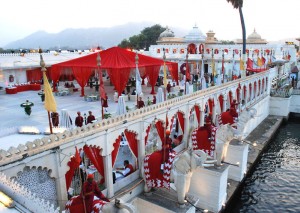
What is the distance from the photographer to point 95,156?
30.5 feet

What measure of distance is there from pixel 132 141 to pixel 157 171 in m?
1.58

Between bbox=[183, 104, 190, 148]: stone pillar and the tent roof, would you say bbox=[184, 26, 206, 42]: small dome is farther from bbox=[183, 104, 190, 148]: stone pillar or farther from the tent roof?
bbox=[183, 104, 190, 148]: stone pillar

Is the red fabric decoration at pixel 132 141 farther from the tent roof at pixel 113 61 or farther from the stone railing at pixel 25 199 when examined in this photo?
the tent roof at pixel 113 61

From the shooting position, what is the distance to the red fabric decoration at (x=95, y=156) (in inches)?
354

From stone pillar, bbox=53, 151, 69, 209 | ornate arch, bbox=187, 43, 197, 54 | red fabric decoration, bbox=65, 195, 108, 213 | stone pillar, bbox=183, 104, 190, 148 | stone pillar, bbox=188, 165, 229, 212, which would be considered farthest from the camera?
ornate arch, bbox=187, 43, 197, 54

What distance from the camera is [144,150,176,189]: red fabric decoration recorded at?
9.96 m

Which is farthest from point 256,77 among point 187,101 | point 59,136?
point 59,136

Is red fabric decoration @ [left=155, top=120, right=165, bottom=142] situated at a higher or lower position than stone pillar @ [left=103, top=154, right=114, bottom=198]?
higher

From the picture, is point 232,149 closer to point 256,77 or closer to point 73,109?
point 73,109

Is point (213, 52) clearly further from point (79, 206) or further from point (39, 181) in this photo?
point (79, 206)

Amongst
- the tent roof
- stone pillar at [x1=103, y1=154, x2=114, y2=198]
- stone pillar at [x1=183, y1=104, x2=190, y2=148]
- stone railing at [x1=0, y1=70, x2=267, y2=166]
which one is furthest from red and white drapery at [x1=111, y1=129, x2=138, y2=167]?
the tent roof

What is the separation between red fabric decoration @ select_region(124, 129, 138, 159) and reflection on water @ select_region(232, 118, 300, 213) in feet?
24.4

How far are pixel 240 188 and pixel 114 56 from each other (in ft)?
44.0

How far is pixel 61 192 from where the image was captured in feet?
27.1
